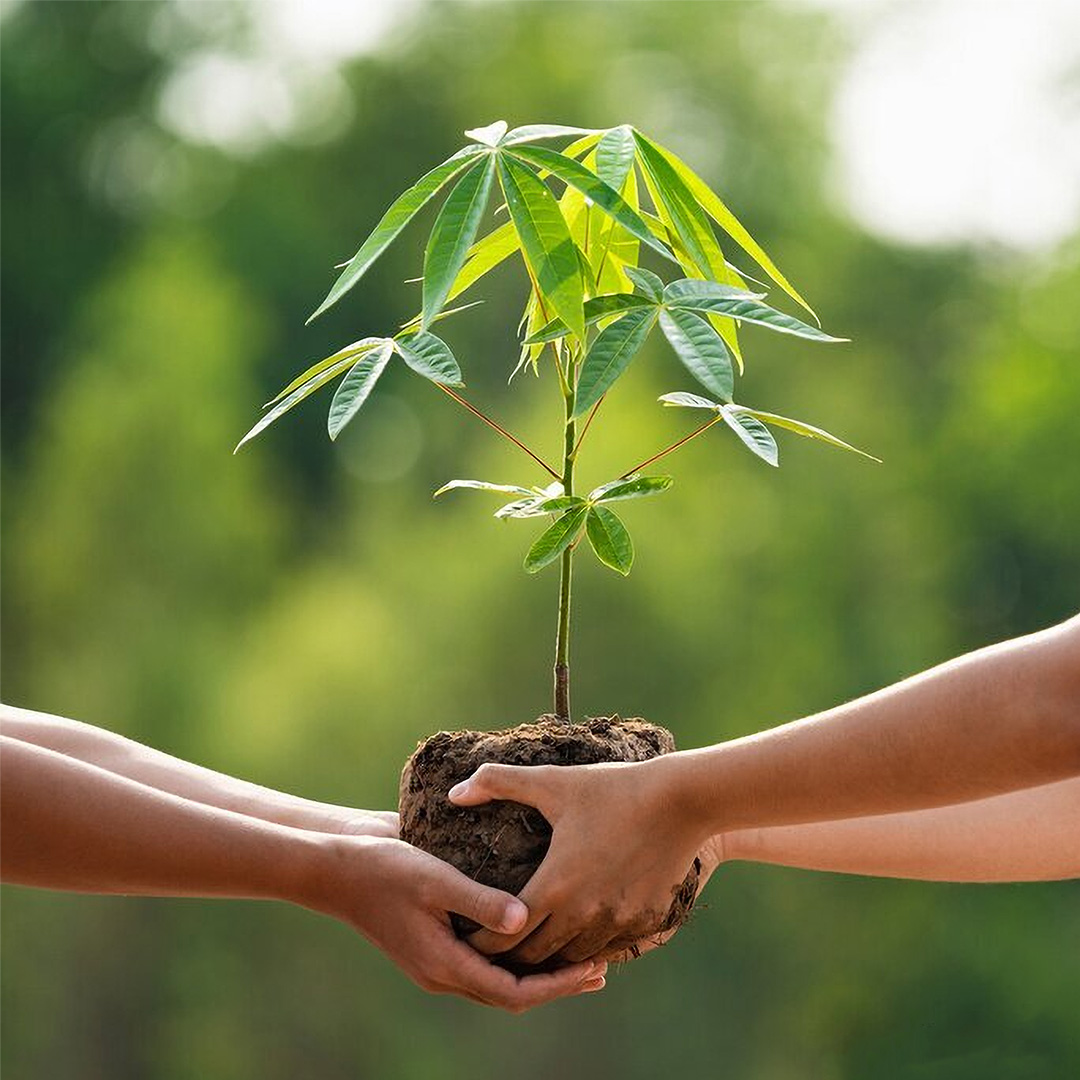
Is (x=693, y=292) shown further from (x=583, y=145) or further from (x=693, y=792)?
(x=693, y=792)

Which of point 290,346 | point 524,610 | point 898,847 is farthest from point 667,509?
point 898,847

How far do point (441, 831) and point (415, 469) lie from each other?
10.6 meters

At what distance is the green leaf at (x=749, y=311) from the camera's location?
1279 millimetres

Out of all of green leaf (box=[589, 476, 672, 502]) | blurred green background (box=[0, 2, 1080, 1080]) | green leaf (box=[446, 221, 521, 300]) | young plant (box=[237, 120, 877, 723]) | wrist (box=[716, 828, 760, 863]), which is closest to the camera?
young plant (box=[237, 120, 877, 723])

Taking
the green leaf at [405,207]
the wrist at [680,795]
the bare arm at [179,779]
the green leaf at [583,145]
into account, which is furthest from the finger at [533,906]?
the green leaf at [583,145]

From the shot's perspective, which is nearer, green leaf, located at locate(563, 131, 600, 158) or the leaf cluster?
the leaf cluster

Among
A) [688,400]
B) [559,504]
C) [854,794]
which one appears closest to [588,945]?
[854,794]

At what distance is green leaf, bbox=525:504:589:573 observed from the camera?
1.39 meters

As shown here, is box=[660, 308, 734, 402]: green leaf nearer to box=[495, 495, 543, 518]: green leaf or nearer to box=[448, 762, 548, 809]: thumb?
box=[495, 495, 543, 518]: green leaf

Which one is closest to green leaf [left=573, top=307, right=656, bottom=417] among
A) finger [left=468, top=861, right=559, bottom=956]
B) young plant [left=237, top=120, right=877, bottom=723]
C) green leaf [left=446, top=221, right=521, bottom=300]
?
young plant [left=237, top=120, right=877, bottom=723]

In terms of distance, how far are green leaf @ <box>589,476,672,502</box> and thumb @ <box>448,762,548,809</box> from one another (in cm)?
24

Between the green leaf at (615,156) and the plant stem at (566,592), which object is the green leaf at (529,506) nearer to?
the plant stem at (566,592)

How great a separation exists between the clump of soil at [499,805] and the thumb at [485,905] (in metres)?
0.03

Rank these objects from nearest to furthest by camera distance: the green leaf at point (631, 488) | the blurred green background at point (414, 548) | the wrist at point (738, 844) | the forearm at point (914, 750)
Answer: the forearm at point (914, 750), the green leaf at point (631, 488), the wrist at point (738, 844), the blurred green background at point (414, 548)
